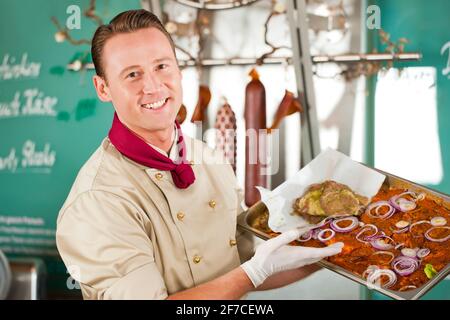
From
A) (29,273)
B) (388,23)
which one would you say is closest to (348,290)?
(388,23)

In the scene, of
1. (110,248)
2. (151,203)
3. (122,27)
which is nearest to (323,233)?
(151,203)

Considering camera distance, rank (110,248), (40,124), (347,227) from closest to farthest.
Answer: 1. (110,248)
2. (347,227)
3. (40,124)

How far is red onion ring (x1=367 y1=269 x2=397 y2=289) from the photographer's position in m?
1.60

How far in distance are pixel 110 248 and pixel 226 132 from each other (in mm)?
475

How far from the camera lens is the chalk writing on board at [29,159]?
5.97 ft

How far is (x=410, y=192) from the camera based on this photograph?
1694mm

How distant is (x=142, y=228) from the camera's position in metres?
1.59

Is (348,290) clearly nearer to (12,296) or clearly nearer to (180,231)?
(180,231)

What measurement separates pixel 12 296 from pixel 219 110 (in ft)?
2.80

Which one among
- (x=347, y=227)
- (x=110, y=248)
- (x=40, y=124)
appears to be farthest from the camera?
(x=40, y=124)

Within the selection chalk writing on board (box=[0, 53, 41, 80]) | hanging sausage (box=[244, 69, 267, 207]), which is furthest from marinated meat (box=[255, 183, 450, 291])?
chalk writing on board (box=[0, 53, 41, 80])

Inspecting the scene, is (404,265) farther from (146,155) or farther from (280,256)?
(146,155)

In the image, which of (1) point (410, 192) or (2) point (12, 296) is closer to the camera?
(1) point (410, 192)

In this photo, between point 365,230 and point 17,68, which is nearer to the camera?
point 365,230
